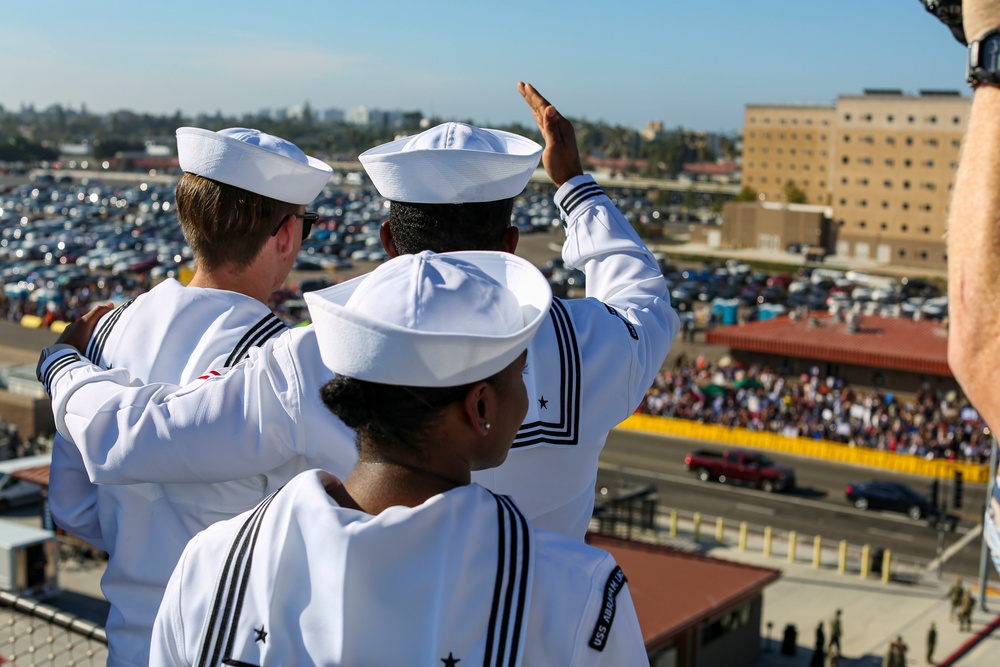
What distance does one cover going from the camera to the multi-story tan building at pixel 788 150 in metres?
104

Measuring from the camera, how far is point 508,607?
5.79ft

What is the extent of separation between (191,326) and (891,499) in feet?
80.6

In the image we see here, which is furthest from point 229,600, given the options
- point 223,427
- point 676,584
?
point 676,584

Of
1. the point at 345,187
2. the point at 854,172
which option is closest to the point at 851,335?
the point at 854,172

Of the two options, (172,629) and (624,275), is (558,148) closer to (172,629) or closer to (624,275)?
(624,275)

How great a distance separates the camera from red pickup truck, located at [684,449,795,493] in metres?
26.6

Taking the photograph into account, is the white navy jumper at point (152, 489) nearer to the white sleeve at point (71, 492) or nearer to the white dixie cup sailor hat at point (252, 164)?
the white sleeve at point (71, 492)

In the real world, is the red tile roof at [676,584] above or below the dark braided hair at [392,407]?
below

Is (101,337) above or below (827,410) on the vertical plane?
above

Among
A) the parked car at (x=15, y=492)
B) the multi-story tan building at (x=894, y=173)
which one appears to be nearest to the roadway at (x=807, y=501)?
the parked car at (x=15, y=492)

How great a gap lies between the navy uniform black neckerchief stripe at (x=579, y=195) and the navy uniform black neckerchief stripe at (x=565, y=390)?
0.49m

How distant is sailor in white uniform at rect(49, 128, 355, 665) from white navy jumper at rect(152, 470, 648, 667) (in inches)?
34.2

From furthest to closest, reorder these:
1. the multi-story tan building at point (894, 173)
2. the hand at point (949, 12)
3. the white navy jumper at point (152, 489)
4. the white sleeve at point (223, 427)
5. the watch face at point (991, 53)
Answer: the multi-story tan building at point (894, 173) → the white navy jumper at point (152, 489) → the white sleeve at point (223, 427) → the hand at point (949, 12) → the watch face at point (991, 53)

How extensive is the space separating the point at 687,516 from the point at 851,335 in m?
16.1
